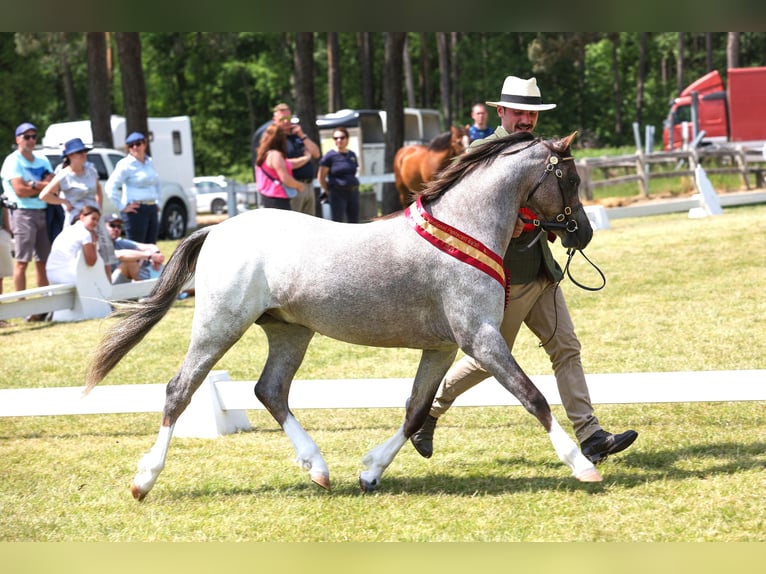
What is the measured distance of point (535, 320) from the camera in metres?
6.17

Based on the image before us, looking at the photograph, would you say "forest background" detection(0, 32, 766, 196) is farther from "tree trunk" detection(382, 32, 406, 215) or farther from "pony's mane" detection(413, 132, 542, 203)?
"pony's mane" detection(413, 132, 542, 203)

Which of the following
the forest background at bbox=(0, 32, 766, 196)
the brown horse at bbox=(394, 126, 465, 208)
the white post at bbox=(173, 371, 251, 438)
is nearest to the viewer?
the white post at bbox=(173, 371, 251, 438)

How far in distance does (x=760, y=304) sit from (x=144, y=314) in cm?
733

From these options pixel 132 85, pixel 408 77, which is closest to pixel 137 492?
pixel 132 85

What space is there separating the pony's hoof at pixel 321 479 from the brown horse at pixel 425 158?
12.6m

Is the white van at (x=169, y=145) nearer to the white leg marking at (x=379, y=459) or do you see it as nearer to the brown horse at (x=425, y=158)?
the brown horse at (x=425, y=158)

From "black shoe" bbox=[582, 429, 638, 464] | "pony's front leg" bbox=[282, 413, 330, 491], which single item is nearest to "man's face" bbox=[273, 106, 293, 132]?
"pony's front leg" bbox=[282, 413, 330, 491]

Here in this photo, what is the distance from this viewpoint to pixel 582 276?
44.6ft

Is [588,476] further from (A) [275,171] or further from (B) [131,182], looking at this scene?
(B) [131,182]

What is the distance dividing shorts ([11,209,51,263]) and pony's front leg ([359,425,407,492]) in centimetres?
798

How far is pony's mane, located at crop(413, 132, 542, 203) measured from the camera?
5633 millimetres

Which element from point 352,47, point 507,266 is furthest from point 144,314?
point 352,47

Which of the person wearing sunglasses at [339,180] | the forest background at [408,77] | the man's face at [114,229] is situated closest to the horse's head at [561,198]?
the man's face at [114,229]

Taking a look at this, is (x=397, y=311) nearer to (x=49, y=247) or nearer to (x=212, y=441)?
(x=212, y=441)
